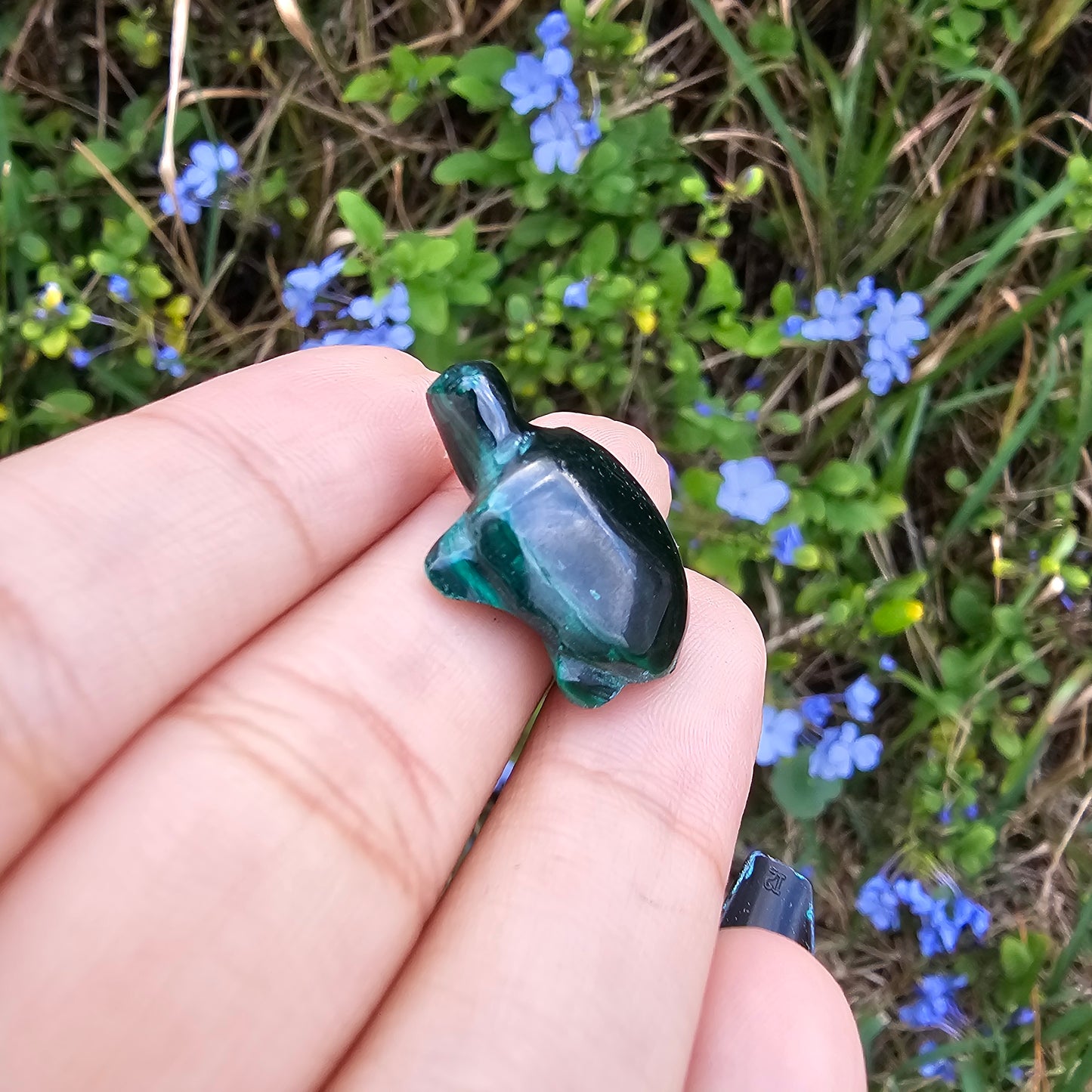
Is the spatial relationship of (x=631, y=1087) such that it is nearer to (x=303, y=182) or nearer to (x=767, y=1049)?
(x=767, y=1049)

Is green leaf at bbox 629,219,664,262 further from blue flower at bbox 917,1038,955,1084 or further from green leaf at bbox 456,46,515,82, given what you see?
blue flower at bbox 917,1038,955,1084

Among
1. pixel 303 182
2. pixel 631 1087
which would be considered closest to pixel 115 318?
pixel 303 182

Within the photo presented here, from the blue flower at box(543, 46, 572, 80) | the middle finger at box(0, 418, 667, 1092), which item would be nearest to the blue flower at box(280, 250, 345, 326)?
the blue flower at box(543, 46, 572, 80)

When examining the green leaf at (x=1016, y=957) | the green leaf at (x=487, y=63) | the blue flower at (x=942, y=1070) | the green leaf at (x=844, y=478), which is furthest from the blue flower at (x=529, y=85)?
the blue flower at (x=942, y=1070)

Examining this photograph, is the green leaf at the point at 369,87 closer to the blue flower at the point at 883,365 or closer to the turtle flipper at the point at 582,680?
the blue flower at the point at 883,365

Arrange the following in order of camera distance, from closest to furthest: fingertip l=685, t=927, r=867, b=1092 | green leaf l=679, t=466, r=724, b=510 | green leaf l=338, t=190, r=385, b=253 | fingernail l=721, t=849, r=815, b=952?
fingertip l=685, t=927, r=867, b=1092 → fingernail l=721, t=849, r=815, b=952 → green leaf l=338, t=190, r=385, b=253 → green leaf l=679, t=466, r=724, b=510

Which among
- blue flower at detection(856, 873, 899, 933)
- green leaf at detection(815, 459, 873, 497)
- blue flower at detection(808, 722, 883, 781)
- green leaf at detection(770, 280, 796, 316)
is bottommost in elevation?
blue flower at detection(856, 873, 899, 933)

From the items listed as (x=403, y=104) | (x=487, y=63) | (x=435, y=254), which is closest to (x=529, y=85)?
(x=487, y=63)
